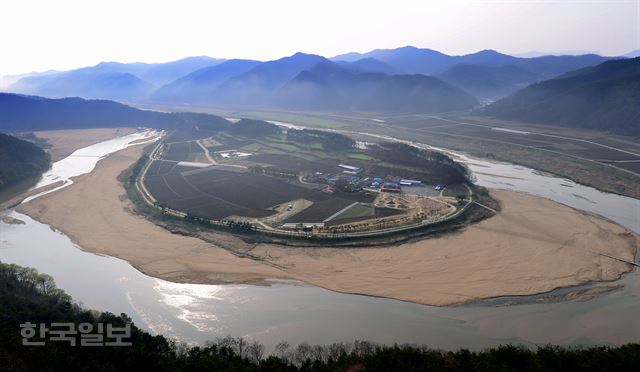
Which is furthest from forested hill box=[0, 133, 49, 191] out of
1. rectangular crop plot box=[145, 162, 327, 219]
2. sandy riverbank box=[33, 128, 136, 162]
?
rectangular crop plot box=[145, 162, 327, 219]

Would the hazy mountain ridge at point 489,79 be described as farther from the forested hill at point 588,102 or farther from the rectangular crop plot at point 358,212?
the rectangular crop plot at point 358,212

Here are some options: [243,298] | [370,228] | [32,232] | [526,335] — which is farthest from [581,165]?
[32,232]


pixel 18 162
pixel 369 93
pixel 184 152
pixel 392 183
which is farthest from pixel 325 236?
pixel 369 93

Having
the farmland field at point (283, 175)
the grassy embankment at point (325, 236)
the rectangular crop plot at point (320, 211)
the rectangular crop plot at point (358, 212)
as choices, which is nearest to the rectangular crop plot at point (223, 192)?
the farmland field at point (283, 175)

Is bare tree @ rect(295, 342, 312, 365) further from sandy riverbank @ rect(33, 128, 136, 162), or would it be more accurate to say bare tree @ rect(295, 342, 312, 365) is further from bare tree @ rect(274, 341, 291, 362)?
sandy riverbank @ rect(33, 128, 136, 162)

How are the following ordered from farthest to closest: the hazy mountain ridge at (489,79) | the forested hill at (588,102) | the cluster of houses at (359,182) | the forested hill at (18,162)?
the hazy mountain ridge at (489,79) → the forested hill at (588,102) → the forested hill at (18,162) → the cluster of houses at (359,182)

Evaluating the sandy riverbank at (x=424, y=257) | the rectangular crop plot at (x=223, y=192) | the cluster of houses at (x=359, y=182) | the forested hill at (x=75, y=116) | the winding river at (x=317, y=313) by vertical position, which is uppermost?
the forested hill at (x=75, y=116)
